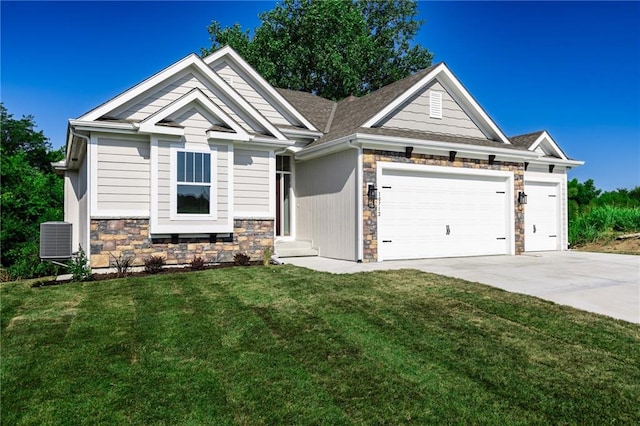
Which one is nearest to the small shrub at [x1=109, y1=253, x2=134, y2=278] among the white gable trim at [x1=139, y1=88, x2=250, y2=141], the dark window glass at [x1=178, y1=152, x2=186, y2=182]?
the dark window glass at [x1=178, y1=152, x2=186, y2=182]

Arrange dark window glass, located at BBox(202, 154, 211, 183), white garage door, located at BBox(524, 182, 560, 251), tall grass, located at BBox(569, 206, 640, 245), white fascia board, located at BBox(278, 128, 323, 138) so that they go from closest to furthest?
1. dark window glass, located at BBox(202, 154, 211, 183)
2. white fascia board, located at BBox(278, 128, 323, 138)
3. white garage door, located at BBox(524, 182, 560, 251)
4. tall grass, located at BBox(569, 206, 640, 245)

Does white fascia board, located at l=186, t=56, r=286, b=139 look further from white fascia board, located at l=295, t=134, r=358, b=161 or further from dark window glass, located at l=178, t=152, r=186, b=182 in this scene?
dark window glass, located at l=178, t=152, r=186, b=182

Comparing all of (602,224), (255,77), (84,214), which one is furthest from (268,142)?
(602,224)

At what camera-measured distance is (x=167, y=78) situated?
34.1ft

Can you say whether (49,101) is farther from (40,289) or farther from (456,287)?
(456,287)

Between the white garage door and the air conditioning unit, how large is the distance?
13560 millimetres

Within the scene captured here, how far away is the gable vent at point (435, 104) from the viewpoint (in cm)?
1298

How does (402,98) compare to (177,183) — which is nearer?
(177,183)

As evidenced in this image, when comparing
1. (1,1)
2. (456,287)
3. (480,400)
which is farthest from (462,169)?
(1,1)

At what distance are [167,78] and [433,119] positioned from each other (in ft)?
24.5

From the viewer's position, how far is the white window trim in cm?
971

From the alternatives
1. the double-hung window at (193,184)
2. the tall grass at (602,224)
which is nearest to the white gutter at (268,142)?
the double-hung window at (193,184)

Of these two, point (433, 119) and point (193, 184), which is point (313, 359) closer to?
point (193, 184)

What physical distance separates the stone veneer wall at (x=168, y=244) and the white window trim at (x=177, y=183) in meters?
0.53
